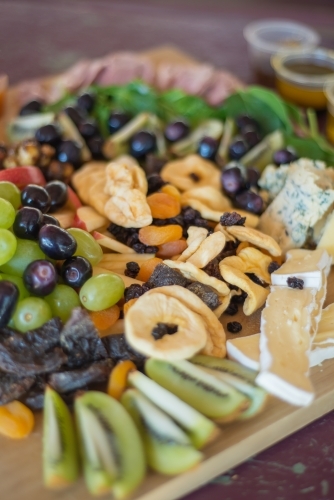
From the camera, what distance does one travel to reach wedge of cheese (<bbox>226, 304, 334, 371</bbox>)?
98cm

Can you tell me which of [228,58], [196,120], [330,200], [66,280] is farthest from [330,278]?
[228,58]

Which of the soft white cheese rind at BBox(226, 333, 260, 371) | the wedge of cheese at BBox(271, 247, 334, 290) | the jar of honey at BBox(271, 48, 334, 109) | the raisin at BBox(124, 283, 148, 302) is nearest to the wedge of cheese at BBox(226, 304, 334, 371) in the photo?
the soft white cheese rind at BBox(226, 333, 260, 371)

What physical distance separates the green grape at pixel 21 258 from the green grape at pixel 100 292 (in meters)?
0.12

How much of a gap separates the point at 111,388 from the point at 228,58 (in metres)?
1.80

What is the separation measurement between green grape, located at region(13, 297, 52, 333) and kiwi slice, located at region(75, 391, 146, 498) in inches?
6.8

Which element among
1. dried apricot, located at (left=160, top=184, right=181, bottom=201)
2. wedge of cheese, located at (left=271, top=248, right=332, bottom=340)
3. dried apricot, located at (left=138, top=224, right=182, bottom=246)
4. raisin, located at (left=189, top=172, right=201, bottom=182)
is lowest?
wedge of cheese, located at (left=271, top=248, right=332, bottom=340)

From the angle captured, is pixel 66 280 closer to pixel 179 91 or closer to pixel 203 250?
pixel 203 250

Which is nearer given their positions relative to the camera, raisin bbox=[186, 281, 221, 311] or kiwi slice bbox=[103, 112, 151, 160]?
raisin bbox=[186, 281, 221, 311]

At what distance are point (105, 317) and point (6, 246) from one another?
0.78ft

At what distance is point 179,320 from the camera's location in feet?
3.27

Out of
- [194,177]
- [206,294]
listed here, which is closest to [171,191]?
[194,177]

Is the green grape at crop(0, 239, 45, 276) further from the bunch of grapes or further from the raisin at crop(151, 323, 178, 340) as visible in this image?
the raisin at crop(151, 323, 178, 340)

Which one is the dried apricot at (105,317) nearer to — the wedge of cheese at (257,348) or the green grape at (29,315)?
the green grape at (29,315)

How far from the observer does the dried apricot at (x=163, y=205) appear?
1.28 meters
